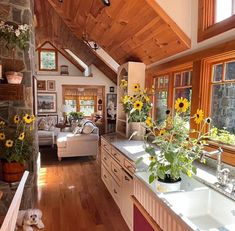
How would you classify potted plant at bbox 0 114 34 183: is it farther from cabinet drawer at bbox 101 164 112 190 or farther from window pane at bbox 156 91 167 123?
window pane at bbox 156 91 167 123

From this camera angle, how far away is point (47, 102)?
7.50 metres

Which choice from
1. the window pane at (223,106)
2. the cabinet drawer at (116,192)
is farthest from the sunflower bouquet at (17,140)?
the window pane at (223,106)

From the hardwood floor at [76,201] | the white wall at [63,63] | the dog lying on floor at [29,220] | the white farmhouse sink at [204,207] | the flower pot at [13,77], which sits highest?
the white wall at [63,63]

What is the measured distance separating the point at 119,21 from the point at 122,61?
3.89 ft

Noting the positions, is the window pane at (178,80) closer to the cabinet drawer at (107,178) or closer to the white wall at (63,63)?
the cabinet drawer at (107,178)

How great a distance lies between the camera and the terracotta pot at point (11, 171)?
262 centimetres

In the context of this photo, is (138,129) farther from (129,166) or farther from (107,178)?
(129,166)

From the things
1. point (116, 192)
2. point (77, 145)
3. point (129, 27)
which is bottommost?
point (116, 192)

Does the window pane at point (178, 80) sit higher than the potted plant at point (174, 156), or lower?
higher

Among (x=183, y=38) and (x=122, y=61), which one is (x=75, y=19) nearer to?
(x=122, y=61)

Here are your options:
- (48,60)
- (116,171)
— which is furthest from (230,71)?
(48,60)

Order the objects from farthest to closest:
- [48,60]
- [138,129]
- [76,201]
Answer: [48,60], [138,129], [76,201]

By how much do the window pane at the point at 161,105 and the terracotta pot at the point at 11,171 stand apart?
2124 mm

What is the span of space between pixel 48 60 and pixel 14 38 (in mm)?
5328
